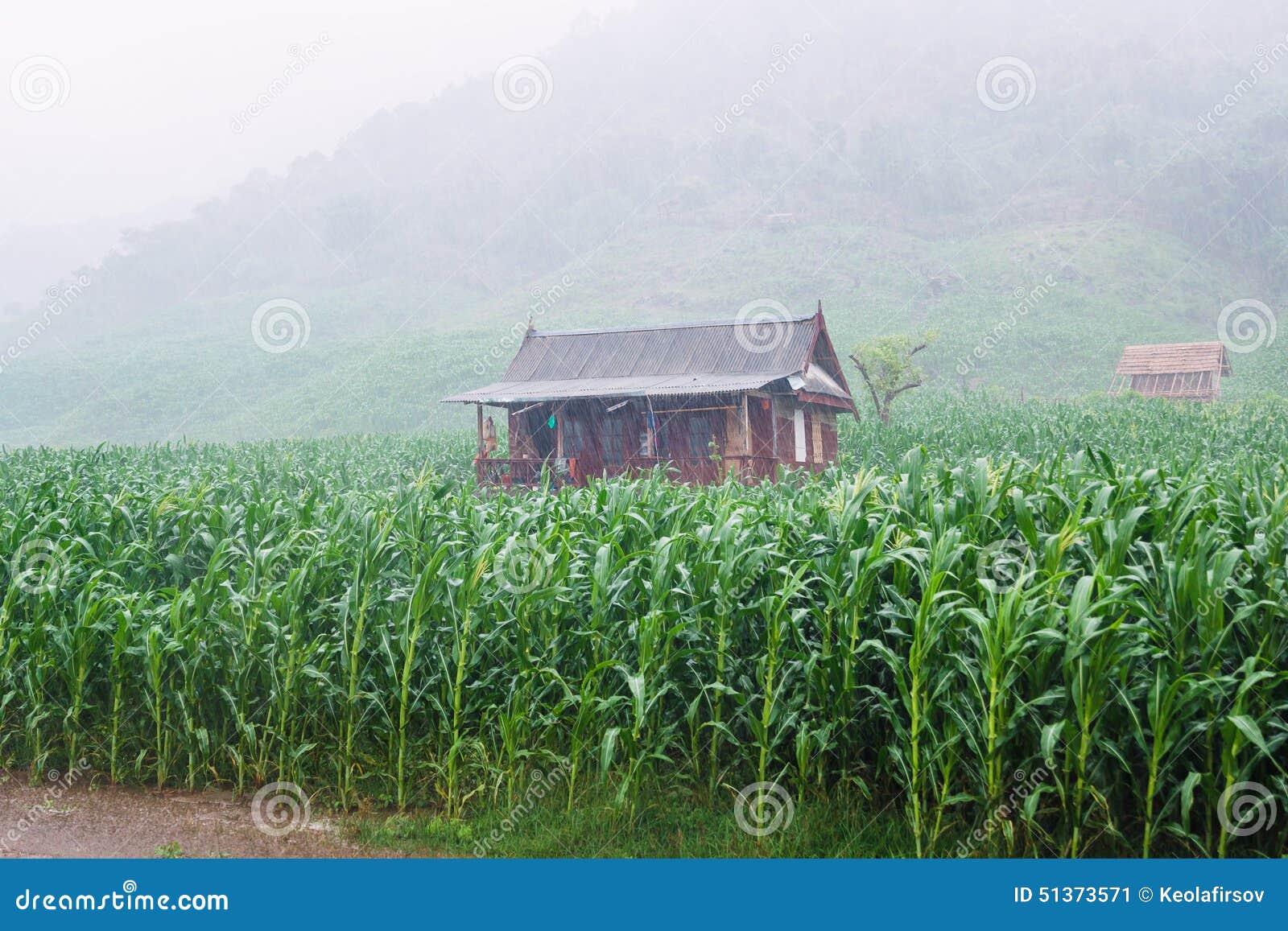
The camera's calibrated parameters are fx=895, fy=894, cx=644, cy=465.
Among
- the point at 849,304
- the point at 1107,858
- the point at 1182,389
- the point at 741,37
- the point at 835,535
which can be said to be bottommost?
the point at 1107,858

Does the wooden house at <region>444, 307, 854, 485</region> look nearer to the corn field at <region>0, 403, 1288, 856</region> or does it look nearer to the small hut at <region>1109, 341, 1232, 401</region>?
the corn field at <region>0, 403, 1288, 856</region>

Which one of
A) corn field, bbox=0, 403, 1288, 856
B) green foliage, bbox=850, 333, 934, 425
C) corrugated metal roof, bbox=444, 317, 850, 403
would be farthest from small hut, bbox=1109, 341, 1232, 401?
corn field, bbox=0, 403, 1288, 856

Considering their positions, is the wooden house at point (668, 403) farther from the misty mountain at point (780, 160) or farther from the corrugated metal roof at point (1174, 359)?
the misty mountain at point (780, 160)

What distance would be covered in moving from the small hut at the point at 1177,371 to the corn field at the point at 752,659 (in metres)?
42.1

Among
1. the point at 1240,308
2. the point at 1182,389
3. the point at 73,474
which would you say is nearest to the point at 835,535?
the point at 73,474

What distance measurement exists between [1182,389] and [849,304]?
124 ft

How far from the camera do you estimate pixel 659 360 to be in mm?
23906

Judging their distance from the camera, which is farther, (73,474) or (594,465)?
(594,465)

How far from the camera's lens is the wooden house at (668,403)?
20891mm

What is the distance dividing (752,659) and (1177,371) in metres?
47.1

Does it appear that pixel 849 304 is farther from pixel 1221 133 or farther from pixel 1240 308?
pixel 1221 133

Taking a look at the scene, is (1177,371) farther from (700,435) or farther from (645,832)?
(645,832)

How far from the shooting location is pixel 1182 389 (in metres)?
43.9

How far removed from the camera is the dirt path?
5.03m
